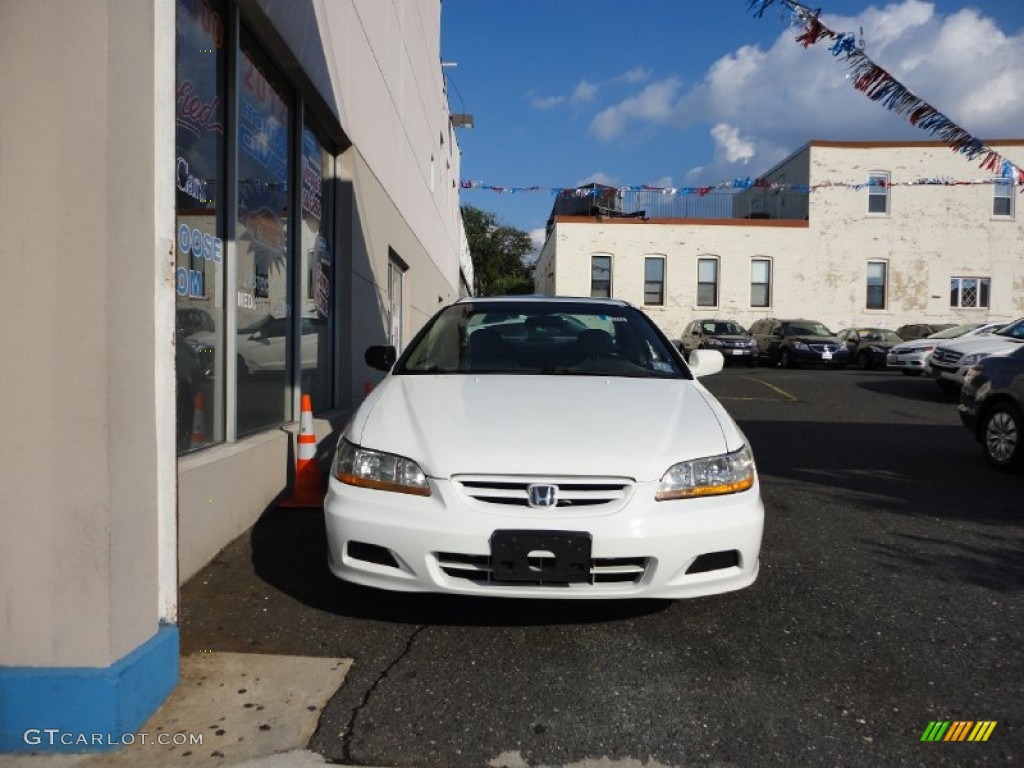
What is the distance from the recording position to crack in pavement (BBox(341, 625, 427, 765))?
2.41 metres

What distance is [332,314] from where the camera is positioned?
802 centimetres

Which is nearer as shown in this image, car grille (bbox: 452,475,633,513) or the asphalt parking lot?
the asphalt parking lot

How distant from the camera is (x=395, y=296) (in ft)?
42.1

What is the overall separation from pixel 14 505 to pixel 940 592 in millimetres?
3972

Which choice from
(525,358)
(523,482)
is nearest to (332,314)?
(525,358)

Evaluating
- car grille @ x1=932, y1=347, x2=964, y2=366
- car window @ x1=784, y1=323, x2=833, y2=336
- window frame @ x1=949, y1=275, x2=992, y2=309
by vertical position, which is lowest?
car grille @ x1=932, y1=347, x2=964, y2=366

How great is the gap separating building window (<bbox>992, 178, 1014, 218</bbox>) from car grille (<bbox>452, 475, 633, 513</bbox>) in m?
31.3

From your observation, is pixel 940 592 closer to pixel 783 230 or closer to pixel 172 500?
pixel 172 500

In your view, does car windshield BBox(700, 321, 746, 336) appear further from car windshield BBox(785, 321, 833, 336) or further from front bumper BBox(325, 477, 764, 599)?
front bumper BBox(325, 477, 764, 599)

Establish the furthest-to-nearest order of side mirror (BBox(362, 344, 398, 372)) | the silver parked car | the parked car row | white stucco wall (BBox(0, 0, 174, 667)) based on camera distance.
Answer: the silver parked car, the parked car row, side mirror (BBox(362, 344, 398, 372)), white stucco wall (BBox(0, 0, 174, 667))

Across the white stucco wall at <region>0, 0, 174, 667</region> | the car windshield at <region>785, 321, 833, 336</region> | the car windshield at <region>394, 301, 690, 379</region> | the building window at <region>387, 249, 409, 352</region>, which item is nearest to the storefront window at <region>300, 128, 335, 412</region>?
the car windshield at <region>394, 301, 690, 379</region>

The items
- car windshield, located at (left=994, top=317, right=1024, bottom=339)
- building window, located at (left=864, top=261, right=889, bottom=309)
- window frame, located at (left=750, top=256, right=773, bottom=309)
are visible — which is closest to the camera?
car windshield, located at (left=994, top=317, right=1024, bottom=339)

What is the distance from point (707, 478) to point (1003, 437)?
518 centimetres

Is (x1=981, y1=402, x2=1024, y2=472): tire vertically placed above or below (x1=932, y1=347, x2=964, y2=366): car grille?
below
